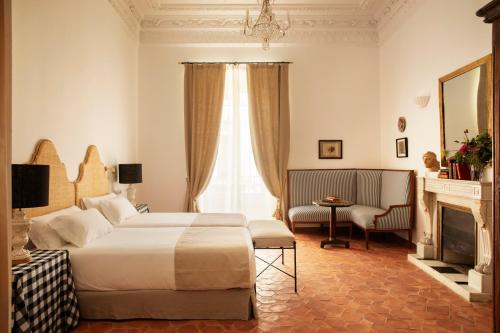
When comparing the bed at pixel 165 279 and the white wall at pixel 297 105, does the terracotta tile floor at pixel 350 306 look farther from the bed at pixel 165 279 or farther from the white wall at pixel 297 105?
the white wall at pixel 297 105

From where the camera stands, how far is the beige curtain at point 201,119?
6461 millimetres

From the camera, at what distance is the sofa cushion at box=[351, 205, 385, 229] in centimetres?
528

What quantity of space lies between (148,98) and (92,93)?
6.92 feet

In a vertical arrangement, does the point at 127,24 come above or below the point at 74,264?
above

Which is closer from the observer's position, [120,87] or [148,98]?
[120,87]

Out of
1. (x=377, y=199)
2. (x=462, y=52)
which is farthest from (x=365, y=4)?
(x=377, y=199)

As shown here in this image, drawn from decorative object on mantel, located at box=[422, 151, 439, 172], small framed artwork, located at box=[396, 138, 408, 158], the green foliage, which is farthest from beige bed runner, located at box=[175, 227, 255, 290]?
small framed artwork, located at box=[396, 138, 408, 158]

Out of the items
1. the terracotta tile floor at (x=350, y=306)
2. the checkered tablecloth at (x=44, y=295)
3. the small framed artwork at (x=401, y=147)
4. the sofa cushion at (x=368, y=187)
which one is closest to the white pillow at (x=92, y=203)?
the checkered tablecloth at (x=44, y=295)

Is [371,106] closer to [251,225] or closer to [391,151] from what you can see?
[391,151]

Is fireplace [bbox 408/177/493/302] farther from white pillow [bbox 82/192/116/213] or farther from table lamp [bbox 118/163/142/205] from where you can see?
table lamp [bbox 118/163/142/205]

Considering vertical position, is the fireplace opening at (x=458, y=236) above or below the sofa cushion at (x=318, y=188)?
below

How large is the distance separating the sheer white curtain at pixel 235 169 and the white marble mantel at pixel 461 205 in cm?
287

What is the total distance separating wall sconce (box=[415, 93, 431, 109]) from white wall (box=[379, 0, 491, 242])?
0.23ft

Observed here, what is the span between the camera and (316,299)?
3322 millimetres
